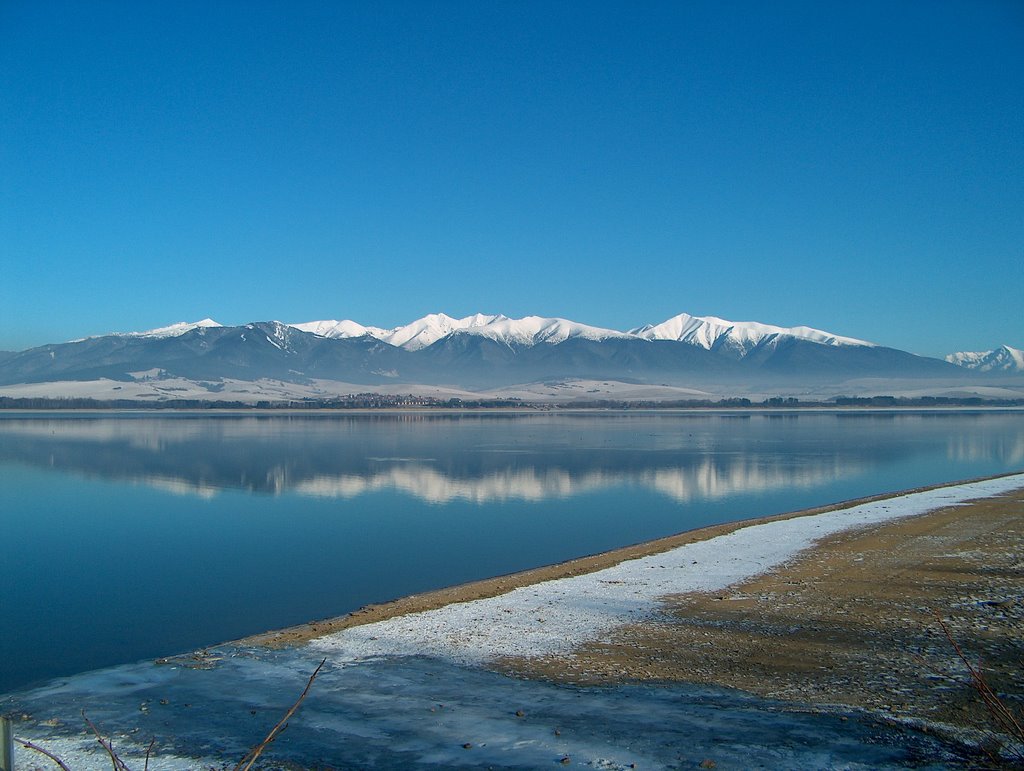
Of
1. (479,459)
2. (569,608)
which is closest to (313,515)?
(569,608)

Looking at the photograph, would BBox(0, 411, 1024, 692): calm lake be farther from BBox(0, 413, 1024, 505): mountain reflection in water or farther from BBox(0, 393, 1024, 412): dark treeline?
BBox(0, 393, 1024, 412): dark treeline

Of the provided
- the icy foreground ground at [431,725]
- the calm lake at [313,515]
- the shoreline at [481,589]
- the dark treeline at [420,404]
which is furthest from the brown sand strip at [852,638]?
the dark treeline at [420,404]

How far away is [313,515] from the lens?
20.8 m

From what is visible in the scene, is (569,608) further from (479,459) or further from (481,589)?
(479,459)

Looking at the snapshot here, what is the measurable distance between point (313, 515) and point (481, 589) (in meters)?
9.94

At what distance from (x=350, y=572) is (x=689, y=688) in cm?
854

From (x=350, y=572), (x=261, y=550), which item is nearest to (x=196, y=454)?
(x=261, y=550)

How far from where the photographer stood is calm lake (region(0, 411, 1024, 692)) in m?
11.4

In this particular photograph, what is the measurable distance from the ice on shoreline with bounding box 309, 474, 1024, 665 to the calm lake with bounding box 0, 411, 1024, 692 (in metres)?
2.18

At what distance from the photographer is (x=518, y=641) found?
869 centimetres

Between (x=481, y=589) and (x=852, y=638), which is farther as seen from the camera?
(x=481, y=589)

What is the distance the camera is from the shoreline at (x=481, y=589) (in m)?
9.63

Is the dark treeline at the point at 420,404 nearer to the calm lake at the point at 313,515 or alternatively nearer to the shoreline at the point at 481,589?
the calm lake at the point at 313,515

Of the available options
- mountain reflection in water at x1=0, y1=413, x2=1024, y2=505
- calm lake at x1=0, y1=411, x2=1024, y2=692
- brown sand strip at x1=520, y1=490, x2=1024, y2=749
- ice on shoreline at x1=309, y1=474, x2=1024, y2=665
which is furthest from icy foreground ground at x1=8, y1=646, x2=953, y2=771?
mountain reflection in water at x1=0, y1=413, x2=1024, y2=505
